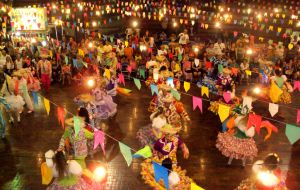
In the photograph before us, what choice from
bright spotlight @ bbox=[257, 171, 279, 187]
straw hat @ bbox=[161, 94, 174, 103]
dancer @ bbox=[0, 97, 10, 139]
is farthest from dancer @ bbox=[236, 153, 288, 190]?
dancer @ bbox=[0, 97, 10, 139]

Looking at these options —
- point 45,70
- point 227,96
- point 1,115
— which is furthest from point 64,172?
point 45,70

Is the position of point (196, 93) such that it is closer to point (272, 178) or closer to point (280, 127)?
point (280, 127)

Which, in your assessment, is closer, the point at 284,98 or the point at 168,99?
the point at 168,99

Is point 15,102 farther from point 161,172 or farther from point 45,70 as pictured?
point 161,172

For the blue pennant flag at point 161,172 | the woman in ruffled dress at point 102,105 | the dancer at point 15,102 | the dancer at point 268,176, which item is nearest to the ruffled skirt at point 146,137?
the woman in ruffled dress at point 102,105

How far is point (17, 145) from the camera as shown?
10242 millimetres

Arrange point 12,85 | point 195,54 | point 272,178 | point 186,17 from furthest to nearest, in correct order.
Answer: point 186,17
point 195,54
point 12,85
point 272,178

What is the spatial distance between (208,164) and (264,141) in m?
2.52

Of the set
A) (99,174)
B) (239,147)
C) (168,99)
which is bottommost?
(239,147)

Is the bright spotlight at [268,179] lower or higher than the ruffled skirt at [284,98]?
higher

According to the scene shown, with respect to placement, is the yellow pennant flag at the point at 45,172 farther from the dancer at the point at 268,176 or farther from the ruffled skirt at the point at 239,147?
the ruffled skirt at the point at 239,147

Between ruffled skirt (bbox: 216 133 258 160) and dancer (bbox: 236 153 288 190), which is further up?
dancer (bbox: 236 153 288 190)

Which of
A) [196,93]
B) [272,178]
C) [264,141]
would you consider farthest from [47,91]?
[272,178]

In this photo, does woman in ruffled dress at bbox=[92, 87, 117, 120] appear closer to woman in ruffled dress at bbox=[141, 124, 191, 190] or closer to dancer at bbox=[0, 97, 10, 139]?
dancer at bbox=[0, 97, 10, 139]
